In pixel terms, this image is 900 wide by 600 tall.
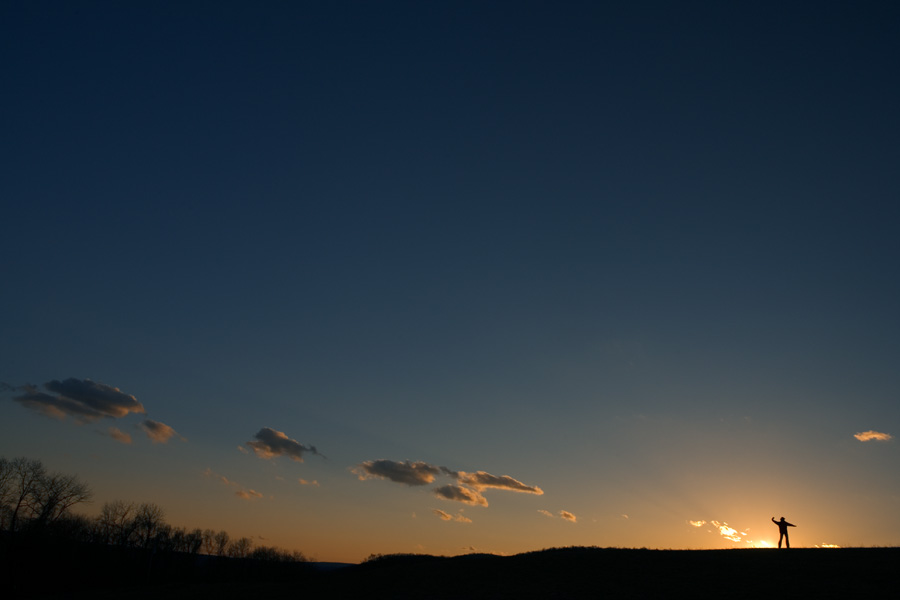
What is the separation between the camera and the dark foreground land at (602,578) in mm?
26688

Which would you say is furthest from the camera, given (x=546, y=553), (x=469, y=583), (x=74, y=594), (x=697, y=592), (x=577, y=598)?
(x=74, y=594)

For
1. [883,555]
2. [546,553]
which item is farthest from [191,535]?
[883,555]

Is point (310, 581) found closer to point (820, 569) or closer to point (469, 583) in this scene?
point (469, 583)

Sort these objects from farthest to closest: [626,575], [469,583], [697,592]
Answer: [469,583] < [626,575] < [697,592]

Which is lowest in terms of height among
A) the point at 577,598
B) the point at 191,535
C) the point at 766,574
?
the point at 191,535

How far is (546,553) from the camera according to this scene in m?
43.9

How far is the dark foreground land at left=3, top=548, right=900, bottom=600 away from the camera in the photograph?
26.7 m

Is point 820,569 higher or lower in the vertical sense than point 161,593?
higher

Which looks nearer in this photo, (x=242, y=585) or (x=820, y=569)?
(x=820, y=569)

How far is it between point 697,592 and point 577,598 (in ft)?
20.2

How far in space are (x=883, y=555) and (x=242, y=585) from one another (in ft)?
156

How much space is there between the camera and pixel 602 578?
110 feet

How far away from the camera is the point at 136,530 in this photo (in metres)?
119

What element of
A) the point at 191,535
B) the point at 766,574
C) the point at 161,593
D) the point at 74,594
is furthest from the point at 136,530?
the point at 766,574
